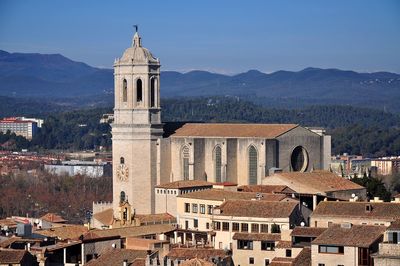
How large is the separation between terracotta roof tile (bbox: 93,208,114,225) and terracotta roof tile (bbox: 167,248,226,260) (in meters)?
15.6

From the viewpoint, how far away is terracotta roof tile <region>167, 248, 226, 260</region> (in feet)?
137

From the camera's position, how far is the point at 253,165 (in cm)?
6222

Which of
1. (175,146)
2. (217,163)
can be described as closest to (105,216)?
(175,146)

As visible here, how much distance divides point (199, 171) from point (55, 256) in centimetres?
1902

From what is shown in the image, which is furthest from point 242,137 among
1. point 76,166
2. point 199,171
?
point 76,166

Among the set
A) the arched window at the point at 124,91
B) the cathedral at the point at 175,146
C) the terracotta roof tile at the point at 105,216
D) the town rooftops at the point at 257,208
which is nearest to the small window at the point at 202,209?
the town rooftops at the point at 257,208

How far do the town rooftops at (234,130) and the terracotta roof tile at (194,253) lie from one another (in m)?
19.1

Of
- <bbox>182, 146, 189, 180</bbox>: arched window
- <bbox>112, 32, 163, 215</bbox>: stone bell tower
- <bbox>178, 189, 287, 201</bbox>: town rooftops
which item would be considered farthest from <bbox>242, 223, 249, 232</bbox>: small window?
<bbox>182, 146, 189, 180</bbox>: arched window

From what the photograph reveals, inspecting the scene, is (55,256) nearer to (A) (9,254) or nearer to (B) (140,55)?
(A) (9,254)

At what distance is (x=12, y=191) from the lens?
300 feet

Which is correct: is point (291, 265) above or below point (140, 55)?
below

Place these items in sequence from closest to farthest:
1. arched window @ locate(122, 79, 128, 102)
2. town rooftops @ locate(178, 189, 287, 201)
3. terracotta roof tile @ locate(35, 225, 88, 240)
A: terracotta roof tile @ locate(35, 225, 88, 240) → town rooftops @ locate(178, 189, 287, 201) → arched window @ locate(122, 79, 128, 102)

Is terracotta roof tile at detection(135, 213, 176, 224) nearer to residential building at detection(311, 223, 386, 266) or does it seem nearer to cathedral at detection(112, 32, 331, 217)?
cathedral at detection(112, 32, 331, 217)

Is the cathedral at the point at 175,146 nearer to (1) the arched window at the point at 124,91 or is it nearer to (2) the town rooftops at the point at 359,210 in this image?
(1) the arched window at the point at 124,91
